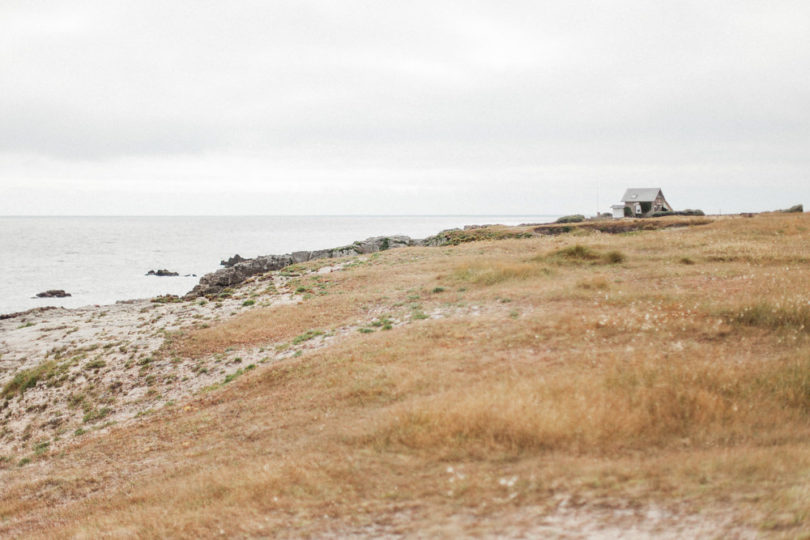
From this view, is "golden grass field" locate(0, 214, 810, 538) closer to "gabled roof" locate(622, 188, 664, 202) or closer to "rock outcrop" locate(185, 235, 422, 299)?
"rock outcrop" locate(185, 235, 422, 299)

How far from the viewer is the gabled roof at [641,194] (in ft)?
262

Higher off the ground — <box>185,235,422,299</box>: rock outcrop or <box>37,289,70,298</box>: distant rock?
<box>185,235,422,299</box>: rock outcrop

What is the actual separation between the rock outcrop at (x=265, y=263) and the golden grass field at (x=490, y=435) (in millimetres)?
28579

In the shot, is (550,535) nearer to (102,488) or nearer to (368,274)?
(102,488)

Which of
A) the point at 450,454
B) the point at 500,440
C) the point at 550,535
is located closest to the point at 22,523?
the point at 450,454

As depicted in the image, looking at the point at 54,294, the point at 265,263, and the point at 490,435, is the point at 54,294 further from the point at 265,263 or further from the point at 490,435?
the point at 490,435

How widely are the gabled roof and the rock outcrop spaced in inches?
1455

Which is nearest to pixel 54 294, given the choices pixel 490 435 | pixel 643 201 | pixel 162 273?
pixel 162 273

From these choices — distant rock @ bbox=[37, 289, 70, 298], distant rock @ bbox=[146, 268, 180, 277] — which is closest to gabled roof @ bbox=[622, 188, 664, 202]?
distant rock @ bbox=[146, 268, 180, 277]

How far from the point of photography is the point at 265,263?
177ft

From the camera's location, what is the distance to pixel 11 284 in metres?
67.8

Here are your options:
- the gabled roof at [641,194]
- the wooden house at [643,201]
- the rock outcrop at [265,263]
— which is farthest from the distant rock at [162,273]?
the gabled roof at [641,194]

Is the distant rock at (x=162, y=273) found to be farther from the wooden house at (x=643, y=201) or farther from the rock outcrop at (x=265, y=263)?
the wooden house at (x=643, y=201)

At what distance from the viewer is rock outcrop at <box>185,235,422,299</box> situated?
46.2m
